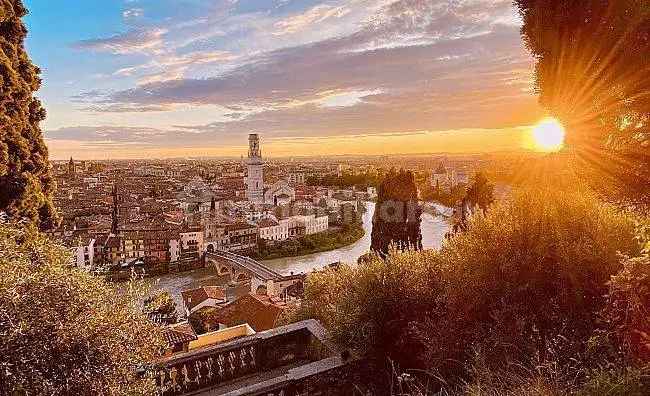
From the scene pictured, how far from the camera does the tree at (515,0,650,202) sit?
2707 millimetres

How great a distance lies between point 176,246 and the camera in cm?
3594

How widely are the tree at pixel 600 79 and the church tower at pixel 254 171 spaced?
5720 centimetres

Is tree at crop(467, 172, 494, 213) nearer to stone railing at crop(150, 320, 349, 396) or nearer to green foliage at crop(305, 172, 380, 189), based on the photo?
stone railing at crop(150, 320, 349, 396)

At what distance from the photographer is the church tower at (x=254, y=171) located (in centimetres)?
6131

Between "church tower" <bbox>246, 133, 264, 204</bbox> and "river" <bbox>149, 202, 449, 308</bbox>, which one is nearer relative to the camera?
"river" <bbox>149, 202, 449, 308</bbox>

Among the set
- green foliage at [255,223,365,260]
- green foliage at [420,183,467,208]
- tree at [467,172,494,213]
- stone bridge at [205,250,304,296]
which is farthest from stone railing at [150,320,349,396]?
green foliage at [420,183,467,208]

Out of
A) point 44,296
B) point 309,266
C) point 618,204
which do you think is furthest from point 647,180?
point 309,266

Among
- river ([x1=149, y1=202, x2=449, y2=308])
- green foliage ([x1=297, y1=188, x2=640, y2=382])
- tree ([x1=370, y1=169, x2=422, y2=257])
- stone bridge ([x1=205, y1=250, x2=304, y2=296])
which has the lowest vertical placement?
river ([x1=149, y1=202, x2=449, y2=308])

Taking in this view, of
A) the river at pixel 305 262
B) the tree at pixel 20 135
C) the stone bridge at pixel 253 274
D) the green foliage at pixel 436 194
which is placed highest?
the tree at pixel 20 135

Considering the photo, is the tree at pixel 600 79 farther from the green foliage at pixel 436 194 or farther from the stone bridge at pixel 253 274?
the green foliage at pixel 436 194

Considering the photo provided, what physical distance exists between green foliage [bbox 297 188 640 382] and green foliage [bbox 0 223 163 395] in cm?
203

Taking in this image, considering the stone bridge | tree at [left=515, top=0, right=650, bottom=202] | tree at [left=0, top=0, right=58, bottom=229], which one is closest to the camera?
tree at [left=515, top=0, right=650, bottom=202]

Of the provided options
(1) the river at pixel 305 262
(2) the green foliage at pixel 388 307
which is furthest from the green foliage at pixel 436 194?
(2) the green foliage at pixel 388 307

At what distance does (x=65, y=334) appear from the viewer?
134 inches
